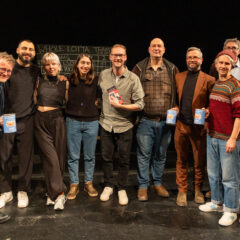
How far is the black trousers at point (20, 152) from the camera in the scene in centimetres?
275

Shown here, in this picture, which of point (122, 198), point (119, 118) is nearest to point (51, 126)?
point (119, 118)

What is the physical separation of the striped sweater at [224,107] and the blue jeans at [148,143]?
0.59 meters

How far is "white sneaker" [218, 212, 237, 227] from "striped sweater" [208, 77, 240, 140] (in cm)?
69

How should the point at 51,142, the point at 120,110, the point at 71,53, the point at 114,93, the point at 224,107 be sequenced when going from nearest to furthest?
the point at 224,107 < the point at 114,93 < the point at 51,142 < the point at 120,110 < the point at 71,53

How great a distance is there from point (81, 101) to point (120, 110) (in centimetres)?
41

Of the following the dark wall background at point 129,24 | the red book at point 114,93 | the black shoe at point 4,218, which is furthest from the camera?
the dark wall background at point 129,24

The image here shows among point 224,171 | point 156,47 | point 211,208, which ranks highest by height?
point 156,47

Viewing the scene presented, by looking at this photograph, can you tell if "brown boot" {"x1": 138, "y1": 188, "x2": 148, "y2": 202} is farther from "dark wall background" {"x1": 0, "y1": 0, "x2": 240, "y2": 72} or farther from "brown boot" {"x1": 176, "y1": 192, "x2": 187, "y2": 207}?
"dark wall background" {"x1": 0, "y1": 0, "x2": 240, "y2": 72}

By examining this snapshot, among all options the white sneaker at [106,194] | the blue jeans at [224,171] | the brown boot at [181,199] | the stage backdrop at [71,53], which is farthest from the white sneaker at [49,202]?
the stage backdrop at [71,53]

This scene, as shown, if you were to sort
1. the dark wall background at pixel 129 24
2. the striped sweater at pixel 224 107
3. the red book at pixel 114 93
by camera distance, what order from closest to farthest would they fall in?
1. the striped sweater at pixel 224 107
2. the red book at pixel 114 93
3. the dark wall background at pixel 129 24

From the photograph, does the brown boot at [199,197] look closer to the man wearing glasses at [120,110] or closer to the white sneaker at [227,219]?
the white sneaker at [227,219]

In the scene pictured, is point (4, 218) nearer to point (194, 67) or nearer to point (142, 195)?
point (142, 195)

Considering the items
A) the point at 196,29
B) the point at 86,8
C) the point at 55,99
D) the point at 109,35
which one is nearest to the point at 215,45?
the point at 196,29

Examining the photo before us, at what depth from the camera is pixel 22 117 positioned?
271cm
